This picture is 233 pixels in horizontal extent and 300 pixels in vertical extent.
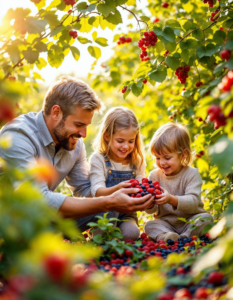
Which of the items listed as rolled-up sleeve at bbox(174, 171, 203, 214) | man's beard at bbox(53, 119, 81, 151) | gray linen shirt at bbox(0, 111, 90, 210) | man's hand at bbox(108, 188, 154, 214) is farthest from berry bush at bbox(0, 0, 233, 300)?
man's beard at bbox(53, 119, 81, 151)

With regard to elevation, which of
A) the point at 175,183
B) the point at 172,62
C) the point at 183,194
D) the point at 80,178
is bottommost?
the point at 183,194

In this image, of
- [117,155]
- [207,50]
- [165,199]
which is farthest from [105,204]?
[207,50]

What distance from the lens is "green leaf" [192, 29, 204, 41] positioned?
319cm

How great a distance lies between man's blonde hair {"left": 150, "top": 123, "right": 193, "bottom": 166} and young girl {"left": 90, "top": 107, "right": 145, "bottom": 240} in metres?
0.30

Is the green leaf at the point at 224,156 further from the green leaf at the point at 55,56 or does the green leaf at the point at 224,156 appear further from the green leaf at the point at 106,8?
the green leaf at the point at 55,56

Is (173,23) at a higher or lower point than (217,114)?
higher

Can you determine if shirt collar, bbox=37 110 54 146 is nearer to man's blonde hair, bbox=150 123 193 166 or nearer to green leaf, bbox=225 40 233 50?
man's blonde hair, bbox=150 123 193 166

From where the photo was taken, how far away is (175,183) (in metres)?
3.66

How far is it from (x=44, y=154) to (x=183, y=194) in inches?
63.1

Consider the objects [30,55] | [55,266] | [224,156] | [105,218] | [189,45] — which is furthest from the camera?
[189,45]

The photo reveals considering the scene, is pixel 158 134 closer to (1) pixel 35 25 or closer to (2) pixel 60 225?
(1) pixel 35 25

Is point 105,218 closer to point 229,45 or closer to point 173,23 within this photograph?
point 229,45

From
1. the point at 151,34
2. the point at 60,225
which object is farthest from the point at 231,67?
the point at 151,34

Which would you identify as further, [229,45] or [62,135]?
[62,135]
